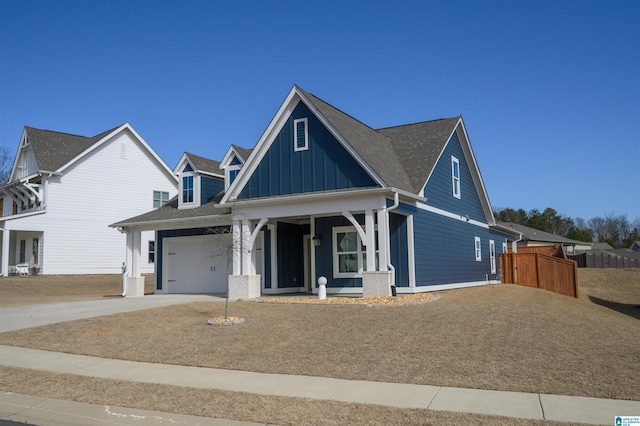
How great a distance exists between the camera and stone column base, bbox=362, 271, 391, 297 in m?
16.9

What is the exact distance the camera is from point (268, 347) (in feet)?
Answer: 36.1

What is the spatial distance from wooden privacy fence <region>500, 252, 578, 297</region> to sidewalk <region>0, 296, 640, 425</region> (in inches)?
692

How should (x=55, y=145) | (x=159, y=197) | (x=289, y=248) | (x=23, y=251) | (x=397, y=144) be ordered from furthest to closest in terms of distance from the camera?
(x=159, y=197) → (x=23, y=251) → (x=55, y=145) → (x=397, y=144) → (x=289, y=248)

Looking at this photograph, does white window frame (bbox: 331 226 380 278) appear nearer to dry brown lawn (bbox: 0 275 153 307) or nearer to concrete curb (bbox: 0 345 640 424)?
concrete curb (bbox: 0 345 640 424)

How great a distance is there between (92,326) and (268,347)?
554 cm

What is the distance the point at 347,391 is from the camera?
805 centimetres

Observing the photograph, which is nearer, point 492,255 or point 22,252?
point 492,255

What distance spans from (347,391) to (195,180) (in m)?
18.1

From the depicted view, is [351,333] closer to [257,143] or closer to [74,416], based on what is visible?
[74,416]

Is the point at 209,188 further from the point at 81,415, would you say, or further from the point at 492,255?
the point at 81,415

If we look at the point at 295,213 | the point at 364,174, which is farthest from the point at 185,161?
the point at 364,174

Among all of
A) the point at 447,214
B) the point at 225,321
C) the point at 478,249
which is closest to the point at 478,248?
the point at 478,249

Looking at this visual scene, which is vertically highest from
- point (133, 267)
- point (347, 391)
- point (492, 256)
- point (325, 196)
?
point (325, 196)

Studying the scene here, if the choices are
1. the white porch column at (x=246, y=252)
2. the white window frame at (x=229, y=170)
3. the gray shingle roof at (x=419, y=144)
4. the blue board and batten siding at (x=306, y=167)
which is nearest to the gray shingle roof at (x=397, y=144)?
the gray shingle roof at (x=419, y=144)
